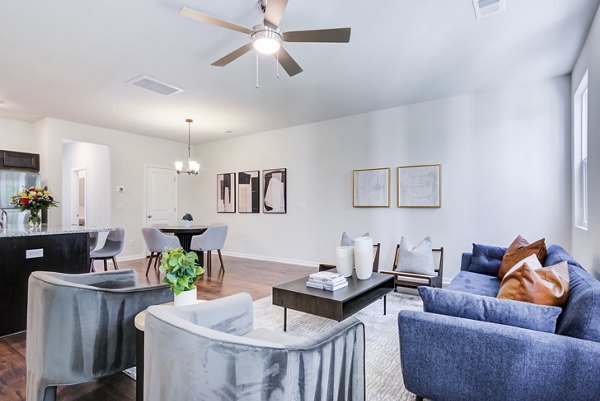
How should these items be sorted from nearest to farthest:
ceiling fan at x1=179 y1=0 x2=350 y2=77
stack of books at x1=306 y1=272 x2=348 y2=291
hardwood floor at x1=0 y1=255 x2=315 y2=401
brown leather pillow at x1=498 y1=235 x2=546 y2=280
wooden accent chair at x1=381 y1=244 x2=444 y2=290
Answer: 1. hardwood floor at x1=0 y1=255 x2=315 y2=401
2. ceiling fan at x1=179 y1=0 x2=350 y2=77
3. stack of books at x1=306 y1=272 x2=348 y2=291
4. brown leather pillow at x1=498 y1=235 x2=546 y2=280
5. wooden accent chair at x1=381 y1=244 x2=444 y2=290

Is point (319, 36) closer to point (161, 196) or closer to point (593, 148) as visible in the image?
point (593, 148)

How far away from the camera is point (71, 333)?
5.41ft

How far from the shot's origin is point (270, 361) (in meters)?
0.97

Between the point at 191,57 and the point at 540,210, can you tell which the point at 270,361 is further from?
the point at 540,210

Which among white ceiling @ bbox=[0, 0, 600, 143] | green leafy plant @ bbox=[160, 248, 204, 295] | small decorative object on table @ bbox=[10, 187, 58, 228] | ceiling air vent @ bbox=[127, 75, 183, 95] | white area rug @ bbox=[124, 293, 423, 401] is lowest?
white area rug @ bbox=[124, 293, 423, 401]

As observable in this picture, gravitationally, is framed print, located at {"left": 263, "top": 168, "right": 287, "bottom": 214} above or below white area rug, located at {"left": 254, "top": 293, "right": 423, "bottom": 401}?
above

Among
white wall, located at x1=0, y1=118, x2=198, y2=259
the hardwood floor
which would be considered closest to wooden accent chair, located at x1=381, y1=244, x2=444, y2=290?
→ the hardwood floor

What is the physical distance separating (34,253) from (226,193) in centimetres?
442

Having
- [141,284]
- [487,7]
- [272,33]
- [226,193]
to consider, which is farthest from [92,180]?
Result: [487,7]

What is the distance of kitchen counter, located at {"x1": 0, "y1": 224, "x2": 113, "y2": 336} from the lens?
2744mm

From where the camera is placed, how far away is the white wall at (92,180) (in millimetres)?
6371

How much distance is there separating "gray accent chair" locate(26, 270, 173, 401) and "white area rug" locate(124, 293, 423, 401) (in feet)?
1.80

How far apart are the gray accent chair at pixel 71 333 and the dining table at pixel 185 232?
3303 mm

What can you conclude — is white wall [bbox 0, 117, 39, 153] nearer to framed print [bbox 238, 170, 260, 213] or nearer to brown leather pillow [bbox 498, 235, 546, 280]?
framed print [bbox 238, 170, 260, 213]
